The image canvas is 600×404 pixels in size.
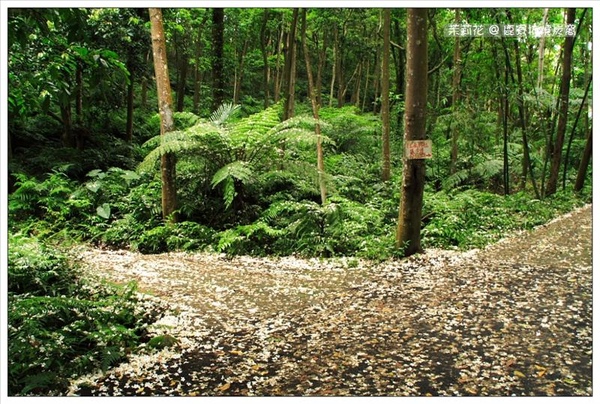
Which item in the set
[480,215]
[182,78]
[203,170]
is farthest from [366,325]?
[182,78]

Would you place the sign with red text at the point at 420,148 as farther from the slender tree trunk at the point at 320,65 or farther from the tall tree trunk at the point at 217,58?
the slender tree trunk at the point at 320,65

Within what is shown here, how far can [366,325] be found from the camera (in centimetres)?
323

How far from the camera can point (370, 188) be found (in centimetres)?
795

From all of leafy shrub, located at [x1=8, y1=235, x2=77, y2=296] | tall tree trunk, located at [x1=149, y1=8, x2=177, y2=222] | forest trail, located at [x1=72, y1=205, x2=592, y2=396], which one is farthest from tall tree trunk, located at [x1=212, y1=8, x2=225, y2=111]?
leafy shrub, located at [x1=8, y1=235, x2=77, y2=296]

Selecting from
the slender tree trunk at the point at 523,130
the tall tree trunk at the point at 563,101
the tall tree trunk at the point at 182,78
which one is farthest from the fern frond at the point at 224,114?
the tall tree trunk at the point at 563,101

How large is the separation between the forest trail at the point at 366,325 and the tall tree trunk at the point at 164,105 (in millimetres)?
1107

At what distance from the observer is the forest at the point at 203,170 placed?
260 centimetres

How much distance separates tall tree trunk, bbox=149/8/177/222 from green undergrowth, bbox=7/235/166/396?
94.7 inches

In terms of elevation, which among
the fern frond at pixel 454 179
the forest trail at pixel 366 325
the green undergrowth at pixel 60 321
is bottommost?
the forest trail at pixel 366 325

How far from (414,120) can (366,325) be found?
8.13 ft

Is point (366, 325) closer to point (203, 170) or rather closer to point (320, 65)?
point (203, 170)

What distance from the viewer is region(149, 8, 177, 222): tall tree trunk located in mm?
5488
